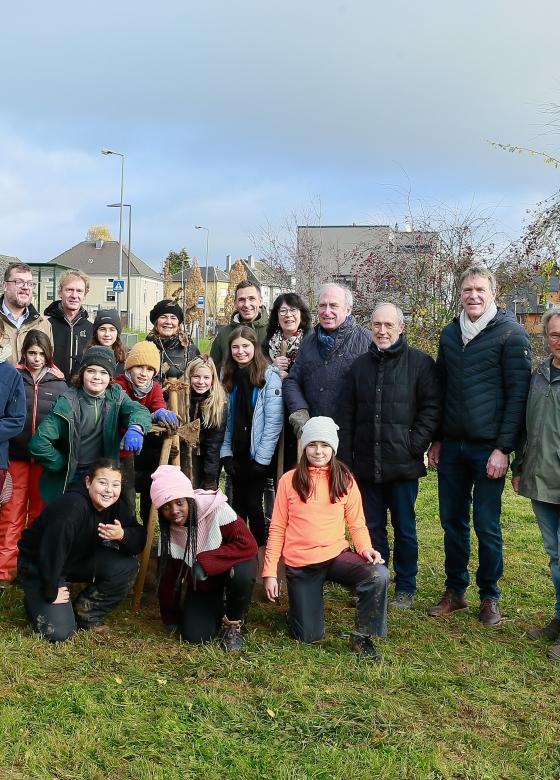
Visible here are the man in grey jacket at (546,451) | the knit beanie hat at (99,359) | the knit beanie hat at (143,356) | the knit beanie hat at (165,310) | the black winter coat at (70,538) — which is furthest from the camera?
the knit beanie hat at (165,310)

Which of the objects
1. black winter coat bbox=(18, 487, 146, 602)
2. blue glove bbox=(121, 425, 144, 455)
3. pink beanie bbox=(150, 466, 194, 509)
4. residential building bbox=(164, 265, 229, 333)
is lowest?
black winter coat bbox=(18, 487, 146, 602)

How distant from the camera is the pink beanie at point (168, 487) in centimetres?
467

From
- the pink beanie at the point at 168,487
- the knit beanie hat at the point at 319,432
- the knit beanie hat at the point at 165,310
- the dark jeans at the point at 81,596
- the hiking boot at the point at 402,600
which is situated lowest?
the hiking boot at the point at 402,600

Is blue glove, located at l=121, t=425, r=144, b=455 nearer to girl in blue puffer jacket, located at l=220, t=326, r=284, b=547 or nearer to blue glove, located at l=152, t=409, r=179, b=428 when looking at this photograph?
blue glove, located at l=152, t=409, r=179, b=428

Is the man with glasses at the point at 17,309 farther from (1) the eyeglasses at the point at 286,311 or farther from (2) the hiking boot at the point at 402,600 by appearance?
(2) the hiking boot at the point at 402,600

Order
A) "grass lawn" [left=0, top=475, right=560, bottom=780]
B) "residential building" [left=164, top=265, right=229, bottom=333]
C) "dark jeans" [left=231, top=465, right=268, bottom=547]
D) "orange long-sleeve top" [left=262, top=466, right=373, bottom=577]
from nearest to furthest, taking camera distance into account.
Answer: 1. "grass lawn" [left=0, top=475, right=560, bottom=780]
2. "orange long-sleeve top" [left=262, top=466, right=373, bottom=577]
3. "dark jeans" [left=231, top=465, right=268, bottom=547]
4. "residential building" [left=164, top=265, right=229, bottom=333]

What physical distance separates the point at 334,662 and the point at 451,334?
2357 millimetres

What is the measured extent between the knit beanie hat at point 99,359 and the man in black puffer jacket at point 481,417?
7.67 ft

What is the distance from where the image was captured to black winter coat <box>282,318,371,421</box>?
18.0 ft

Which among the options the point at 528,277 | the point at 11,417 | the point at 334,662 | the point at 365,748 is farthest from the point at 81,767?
the point at 528,277

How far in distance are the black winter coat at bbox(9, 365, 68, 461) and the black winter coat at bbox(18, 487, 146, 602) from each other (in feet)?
3.07

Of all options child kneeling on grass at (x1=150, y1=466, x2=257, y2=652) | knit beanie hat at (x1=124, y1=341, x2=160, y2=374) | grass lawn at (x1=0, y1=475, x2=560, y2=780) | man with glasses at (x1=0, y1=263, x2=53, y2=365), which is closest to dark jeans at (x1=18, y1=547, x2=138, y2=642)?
grass lawn at (x1=0, y1=475, x2=560, y2=780)

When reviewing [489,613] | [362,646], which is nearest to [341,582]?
[362,646]

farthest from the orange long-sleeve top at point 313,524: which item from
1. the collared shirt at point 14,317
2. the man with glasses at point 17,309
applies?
the collared shirt at point 14,317
